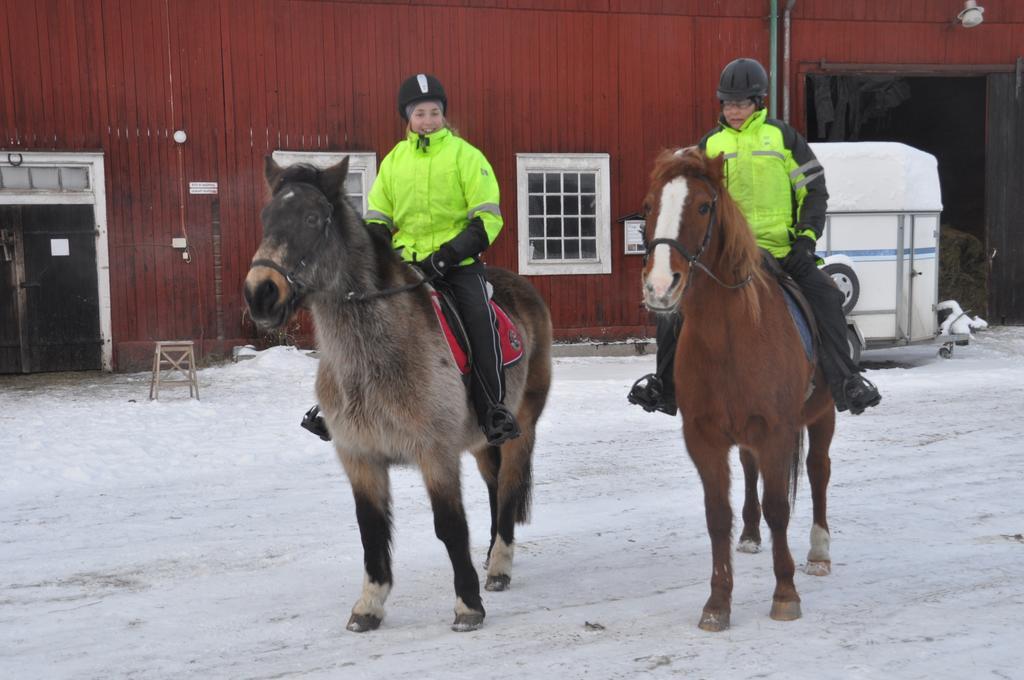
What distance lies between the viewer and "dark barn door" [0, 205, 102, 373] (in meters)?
14.1

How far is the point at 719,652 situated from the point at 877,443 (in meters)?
5.16

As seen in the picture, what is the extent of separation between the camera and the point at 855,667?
3.85 metres

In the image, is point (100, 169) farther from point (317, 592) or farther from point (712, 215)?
point (712, 215)

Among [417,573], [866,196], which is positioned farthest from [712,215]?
[866,196]

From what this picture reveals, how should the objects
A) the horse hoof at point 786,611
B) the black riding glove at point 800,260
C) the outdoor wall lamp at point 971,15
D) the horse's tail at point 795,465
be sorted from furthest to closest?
the outdoor wall lamp at point 971,15 < the horse's tail at point 795,465 < the black riding glove at point 800,260 < the horse hoof at point 786,611

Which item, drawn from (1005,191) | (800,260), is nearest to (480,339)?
(800,260)

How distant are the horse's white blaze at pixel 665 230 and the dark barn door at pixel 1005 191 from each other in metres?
17.0

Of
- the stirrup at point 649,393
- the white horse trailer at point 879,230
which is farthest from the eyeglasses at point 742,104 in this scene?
the white horse trailer at point 879,230

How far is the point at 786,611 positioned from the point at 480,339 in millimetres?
1971

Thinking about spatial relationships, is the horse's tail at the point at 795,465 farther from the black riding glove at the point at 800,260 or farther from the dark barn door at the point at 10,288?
the dark barn door at the point at 10,288

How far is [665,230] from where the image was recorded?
13.1 ft

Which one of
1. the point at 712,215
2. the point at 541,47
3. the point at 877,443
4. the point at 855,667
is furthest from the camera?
the point at 541,47

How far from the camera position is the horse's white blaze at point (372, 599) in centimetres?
450

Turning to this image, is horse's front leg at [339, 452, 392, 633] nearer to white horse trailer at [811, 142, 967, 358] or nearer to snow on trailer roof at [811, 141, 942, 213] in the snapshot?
white horse trailer at [811, 142, 967, 358]
